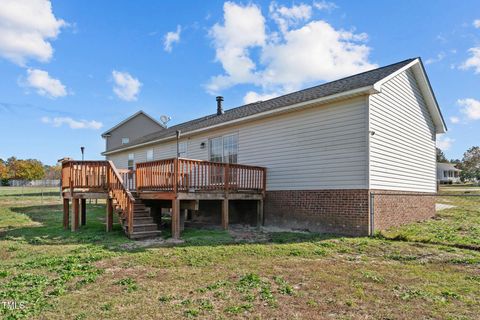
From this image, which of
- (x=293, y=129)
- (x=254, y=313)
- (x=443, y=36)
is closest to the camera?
(x=254, y=313)

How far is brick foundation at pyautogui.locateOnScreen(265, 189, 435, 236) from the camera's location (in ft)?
29.0

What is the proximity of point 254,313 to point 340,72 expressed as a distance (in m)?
13.2

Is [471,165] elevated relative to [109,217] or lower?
elevated

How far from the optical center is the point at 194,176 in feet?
32.7

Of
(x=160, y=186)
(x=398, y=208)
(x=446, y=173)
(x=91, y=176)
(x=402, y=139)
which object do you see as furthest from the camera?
(x=446, y=173)

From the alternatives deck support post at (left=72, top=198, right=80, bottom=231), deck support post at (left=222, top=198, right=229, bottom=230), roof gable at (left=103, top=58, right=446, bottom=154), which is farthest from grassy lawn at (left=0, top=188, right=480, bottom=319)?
roof gable at (left=103, top=58, right=446, bottom=154)

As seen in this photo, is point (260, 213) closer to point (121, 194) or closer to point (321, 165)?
point (321, 165)

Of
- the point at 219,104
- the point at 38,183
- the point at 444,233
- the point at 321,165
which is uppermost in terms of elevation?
the point at 219,104

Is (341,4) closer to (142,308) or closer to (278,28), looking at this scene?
(278,28)

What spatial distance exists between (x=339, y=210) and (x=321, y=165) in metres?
1.43

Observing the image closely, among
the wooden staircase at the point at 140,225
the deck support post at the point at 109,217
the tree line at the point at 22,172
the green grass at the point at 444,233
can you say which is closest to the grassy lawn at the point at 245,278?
the green grass at the point at 444,233

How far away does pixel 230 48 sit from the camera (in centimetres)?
1523

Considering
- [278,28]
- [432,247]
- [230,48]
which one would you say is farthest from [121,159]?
[432,247]

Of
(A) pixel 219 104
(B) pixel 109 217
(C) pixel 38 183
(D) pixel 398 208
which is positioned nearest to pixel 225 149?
(B) pixel 109 217
